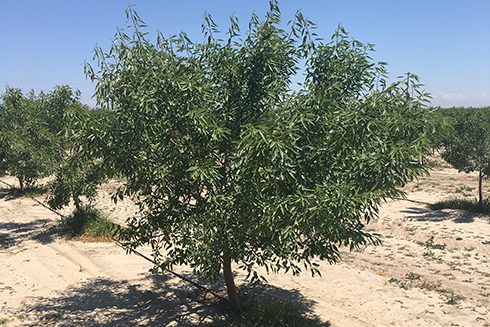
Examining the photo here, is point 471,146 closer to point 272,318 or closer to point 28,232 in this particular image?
point 272,318

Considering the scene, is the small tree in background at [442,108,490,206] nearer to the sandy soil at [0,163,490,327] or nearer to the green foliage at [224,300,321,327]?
the sandy soil at [0,163,490,327]

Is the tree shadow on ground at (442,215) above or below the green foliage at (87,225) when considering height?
below

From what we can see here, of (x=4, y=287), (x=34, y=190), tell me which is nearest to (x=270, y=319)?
(x=4, y=287)

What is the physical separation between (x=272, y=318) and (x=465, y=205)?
55.2 ft

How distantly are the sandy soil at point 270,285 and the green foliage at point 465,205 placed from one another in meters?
2.94

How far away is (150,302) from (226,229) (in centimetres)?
488

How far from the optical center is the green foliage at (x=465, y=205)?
19.5 metres

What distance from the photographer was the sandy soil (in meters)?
8.85

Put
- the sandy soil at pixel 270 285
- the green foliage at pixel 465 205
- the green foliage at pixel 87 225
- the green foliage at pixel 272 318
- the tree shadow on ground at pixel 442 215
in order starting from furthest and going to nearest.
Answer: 1. the green foliage at pixel 465 205
2. the tree shadow on ground at pixel 442 215
3. the green foliage at pixel 87 225
4. the sandy soil at pixel 270 285
5. the green foliage at pixel 272 318

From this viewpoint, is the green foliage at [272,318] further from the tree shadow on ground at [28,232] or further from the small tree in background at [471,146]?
the small tree in background at [471,146]

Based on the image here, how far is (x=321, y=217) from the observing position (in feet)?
15.9

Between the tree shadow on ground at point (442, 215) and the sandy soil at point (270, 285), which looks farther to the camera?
the tree shadow on ground at point (442, 215)

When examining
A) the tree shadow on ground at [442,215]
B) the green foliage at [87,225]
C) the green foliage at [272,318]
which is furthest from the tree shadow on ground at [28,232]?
the tree shadow on ground at [442,215]

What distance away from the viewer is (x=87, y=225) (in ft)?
50.9
